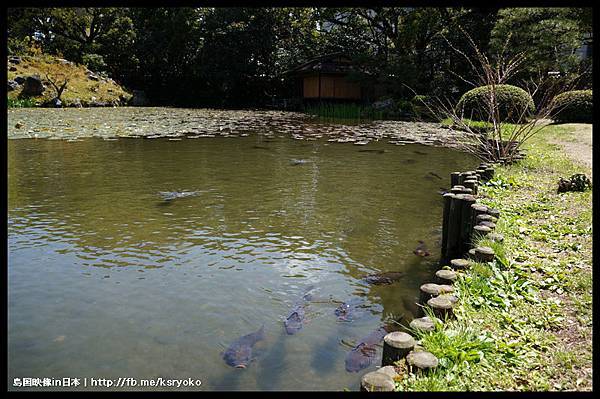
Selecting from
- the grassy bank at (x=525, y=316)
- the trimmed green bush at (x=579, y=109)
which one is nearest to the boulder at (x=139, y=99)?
the trimmed green bush at (x=579, y=109)

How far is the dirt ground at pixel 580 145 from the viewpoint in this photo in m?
10.3

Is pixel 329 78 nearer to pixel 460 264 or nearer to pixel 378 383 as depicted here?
pixel 460 264

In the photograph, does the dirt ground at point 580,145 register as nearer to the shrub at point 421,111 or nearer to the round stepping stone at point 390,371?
the shrub at point 421,111

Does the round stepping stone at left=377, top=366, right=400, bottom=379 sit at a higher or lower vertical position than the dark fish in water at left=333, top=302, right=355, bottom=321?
higher

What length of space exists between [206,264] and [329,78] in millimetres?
26621

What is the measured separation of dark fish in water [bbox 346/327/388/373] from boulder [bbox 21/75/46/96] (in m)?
28.5

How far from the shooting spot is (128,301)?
4312 mm

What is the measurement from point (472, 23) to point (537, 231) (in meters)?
22.2

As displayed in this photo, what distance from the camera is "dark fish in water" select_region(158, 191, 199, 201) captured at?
7.83m

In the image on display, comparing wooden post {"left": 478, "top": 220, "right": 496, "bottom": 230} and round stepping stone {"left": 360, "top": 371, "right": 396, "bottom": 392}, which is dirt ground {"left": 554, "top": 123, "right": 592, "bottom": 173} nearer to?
wooden post {"left": 478, "top": 220, "right": 496, "bottom": 230}

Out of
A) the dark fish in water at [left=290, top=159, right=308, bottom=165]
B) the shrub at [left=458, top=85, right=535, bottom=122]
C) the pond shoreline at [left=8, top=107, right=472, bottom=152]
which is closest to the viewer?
the dark fish in water at [left=290, top=159, right=308, bottom=165]

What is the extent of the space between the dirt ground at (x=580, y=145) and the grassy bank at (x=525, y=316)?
4.92 meters

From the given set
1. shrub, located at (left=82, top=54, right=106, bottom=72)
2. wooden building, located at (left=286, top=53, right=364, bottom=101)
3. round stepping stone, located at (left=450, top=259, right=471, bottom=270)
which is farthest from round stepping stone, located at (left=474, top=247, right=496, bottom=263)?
shrub, located at (left=82, top=54, right=106, bottom=72)

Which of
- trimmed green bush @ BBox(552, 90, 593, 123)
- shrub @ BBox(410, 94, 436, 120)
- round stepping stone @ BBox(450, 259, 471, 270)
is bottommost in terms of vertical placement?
round stepping stone @ BBox(450, 259, 471, 270)
